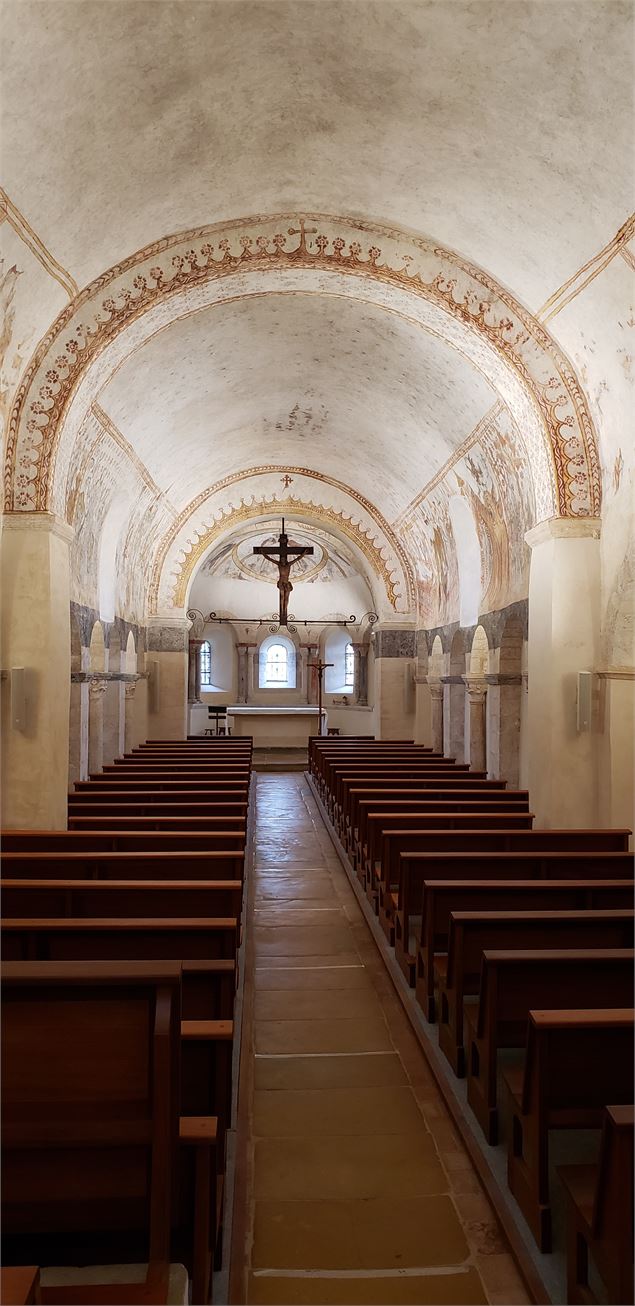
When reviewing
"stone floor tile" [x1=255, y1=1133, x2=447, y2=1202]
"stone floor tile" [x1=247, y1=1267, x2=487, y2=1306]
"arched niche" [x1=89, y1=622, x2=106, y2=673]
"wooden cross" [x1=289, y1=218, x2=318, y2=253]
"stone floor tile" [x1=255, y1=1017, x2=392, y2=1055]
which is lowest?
"stone floor tile" [x1=255, y1=1017, x2=392, y2=1055]

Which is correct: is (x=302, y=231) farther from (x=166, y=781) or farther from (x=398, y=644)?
(x=398, y=644)

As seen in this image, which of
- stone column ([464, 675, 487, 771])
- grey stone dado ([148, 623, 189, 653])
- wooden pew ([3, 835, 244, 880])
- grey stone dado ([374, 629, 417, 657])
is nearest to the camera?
wooden pew ([3, 835, 244, 880])

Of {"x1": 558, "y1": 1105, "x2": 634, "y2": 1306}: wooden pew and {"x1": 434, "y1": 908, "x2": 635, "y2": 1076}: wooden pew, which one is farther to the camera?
{"x1": 434, "y1": 908, "x2": 635, "y2": 1076}: wooden pew

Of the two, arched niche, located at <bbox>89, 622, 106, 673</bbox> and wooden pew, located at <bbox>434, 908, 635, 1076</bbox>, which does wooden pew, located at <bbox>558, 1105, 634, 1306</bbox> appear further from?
arched niche, located at <bbox>89, 622, 106, 673</bbox>

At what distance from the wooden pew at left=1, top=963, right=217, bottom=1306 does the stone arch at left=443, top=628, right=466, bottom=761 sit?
14621 millimetres

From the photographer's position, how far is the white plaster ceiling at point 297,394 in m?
11.9

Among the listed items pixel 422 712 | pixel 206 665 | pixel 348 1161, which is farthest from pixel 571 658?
pixel 206 665

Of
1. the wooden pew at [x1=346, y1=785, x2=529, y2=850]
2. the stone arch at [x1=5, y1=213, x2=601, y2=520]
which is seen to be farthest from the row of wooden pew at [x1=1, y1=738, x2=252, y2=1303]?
the stone arch at [x1=5, y1=213, x2=601, y2=520]

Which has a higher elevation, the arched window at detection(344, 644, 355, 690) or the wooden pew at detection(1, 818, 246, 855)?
the arched window at detection(344, 644, 355, 690)

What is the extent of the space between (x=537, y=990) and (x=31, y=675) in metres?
6.57

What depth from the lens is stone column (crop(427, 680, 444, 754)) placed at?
1900 centimetres

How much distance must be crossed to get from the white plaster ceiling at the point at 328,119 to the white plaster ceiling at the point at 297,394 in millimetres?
2441

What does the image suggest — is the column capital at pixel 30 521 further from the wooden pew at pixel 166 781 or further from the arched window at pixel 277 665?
the arched window at pixel 277 665

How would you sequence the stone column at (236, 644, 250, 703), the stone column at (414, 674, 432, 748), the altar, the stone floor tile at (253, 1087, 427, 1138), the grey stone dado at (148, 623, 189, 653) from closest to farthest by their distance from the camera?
the stone floor tile at (253, 1087, 427, 1138) → the grey stone dado at (148, 623, 189, 653) → the stone column at (414, 674, 432, 748) → the altar → the stone column at (236, 644, 250, 703)
